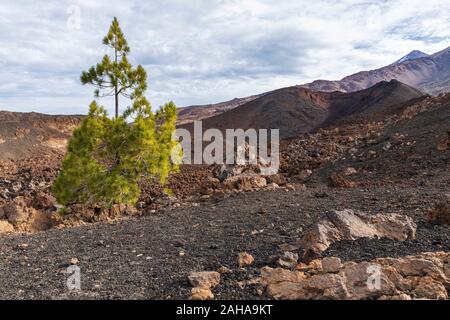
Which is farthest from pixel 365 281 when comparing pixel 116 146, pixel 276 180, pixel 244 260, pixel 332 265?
pixel 276 180

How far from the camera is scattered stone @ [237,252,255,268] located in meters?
4.88

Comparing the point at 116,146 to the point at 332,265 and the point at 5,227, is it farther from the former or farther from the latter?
the point at 332,265

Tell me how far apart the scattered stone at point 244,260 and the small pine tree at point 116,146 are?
14.4ft

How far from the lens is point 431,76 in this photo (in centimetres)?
15288

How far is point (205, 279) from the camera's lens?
426cm

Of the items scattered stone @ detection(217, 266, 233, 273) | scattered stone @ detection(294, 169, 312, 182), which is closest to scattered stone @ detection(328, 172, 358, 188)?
scattered stone @ detection(294, 169, 312, 182)

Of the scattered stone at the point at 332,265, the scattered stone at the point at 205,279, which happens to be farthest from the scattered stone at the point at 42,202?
the scattered stone at the point at 332,265

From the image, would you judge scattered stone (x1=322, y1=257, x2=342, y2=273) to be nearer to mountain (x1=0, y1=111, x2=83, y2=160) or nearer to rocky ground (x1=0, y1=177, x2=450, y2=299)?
rocky ground (x1=0, y1=177, x2=450, y2=299)

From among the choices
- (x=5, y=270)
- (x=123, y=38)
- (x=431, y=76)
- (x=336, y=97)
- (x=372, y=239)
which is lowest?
(x=5, y=270)

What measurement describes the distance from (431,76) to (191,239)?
6618 inches

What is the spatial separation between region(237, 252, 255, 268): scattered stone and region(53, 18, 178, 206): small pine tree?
439 centimetres

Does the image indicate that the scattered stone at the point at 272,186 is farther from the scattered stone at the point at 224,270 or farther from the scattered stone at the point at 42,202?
the scattered stone at the point at 224,270

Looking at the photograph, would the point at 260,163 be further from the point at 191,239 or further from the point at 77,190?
the point at 191,239
